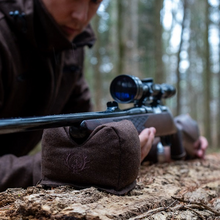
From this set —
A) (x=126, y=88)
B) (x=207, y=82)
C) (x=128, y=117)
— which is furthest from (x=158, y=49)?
(x=128, y=117)

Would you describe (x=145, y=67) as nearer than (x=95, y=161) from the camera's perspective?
No

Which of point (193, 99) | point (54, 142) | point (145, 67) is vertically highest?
point (145, 67)

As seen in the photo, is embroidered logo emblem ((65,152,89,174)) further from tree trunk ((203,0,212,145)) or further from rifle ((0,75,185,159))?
tree trunk ((203,0,212,145))

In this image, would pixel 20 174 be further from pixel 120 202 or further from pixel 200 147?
pixel 200 147

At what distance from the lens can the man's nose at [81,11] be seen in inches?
87.3

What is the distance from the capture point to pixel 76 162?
1.28 metres

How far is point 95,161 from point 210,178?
1167 mm

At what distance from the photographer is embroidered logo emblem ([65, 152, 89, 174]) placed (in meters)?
1.27

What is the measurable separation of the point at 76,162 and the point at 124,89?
0.67 m

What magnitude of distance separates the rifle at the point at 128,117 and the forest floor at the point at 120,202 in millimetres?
277

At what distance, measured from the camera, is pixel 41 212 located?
0.99 meters

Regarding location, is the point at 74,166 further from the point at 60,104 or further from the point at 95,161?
the point at 60,104

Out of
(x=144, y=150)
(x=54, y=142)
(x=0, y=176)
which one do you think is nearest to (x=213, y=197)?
(x=144, y=150)

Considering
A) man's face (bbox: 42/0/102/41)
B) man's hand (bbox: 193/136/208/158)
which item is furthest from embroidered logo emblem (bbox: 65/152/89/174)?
man's hand (bbox: 193/136/208/158)
